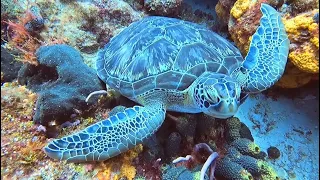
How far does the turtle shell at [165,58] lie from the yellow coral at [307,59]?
57cm

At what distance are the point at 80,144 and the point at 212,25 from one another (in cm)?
373

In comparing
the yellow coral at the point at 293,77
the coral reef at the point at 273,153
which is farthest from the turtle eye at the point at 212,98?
the coral reef at the point at 273,153

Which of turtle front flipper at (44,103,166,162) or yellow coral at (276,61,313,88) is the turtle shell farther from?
yellow coral at (276,61,313,88)

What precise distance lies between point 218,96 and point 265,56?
1.00 m

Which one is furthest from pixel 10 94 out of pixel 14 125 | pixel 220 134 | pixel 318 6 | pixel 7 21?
pixel 318 6

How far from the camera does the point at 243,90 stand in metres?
2.67

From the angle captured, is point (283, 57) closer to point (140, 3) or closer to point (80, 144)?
point (80, 144)

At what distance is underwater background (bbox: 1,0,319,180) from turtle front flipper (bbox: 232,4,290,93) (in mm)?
134

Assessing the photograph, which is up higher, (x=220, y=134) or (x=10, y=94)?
(x=10, y=94)

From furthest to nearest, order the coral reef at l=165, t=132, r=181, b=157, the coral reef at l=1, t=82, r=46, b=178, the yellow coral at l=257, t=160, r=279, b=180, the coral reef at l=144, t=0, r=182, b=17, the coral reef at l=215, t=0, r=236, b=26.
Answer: the coral reef at l=144, t=0, r=182, b=17 → the coral reef at l=215, t=0, r=236, b=26 → the coral reef at l=165, t=132, r=181, b=157 → the yellow coral at l=257, t=160, r=279, b=180 → the coral reef at l=1, t=82, r=46, b=178

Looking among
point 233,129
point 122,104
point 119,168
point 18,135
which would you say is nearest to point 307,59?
point 233,129

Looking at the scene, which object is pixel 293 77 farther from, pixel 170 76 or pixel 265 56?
pixel 170 76

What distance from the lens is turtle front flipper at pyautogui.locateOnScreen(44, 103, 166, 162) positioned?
208 centimetres

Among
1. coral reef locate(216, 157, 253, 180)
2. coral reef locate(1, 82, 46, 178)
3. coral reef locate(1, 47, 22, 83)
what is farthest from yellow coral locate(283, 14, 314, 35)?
coral reef locate(1, 47, 22, 83)
